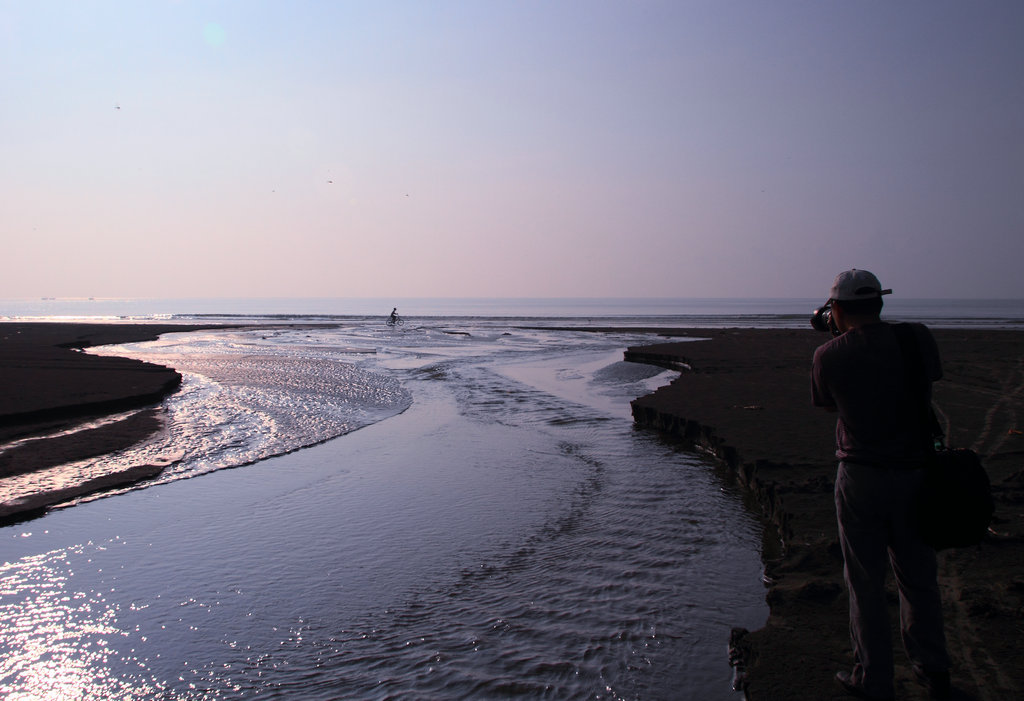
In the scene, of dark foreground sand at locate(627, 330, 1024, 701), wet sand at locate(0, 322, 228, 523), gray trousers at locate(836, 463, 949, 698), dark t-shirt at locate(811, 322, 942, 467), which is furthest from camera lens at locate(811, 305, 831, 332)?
wet sand at locate(0, 322, 228, 523)

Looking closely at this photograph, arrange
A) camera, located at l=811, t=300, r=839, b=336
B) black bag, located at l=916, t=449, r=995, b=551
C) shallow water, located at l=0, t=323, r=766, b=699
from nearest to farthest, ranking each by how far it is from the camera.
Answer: black bag, located at l=916, t=449, r=995, b=551 → camera, located at l=811, t=300, r=839, b=336 → shallow water, located at l=0, t=323, r=766, b=699

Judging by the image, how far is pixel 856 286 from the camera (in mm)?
3953

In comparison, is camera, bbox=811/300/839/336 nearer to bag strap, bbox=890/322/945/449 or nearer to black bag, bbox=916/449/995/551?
bag strap, bbox=890/322/945/449

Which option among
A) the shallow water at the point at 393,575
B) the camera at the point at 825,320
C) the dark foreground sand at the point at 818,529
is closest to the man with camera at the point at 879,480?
the camera at the point at 825,320

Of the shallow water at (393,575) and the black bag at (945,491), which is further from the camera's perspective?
the shallow water at (393,575)

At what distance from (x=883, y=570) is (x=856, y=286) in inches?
64.4

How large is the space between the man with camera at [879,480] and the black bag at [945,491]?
0.08 ft

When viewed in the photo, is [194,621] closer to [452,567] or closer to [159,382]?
[452,567]

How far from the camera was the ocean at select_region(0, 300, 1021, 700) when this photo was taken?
501 centimetres

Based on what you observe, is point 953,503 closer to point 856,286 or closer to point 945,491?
point 945,491

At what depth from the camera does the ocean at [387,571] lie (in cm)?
501

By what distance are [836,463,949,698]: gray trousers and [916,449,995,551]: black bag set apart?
0.21 ft

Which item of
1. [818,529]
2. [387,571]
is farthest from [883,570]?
[387,571]

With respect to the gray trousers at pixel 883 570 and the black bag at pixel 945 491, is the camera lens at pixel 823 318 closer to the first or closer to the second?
the black bag at pixel 945 491
